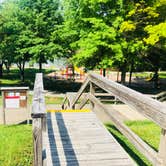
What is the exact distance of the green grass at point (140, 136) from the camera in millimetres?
6488

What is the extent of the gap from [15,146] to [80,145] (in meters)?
2.65

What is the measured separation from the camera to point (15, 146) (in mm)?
7016

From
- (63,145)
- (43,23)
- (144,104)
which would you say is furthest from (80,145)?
(43,23)

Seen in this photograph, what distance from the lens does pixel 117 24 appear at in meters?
16.0

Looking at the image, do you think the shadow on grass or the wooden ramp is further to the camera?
the shadow on grass

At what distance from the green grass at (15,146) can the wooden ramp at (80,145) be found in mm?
956

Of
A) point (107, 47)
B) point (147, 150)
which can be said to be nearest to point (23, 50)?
point (107, 47)

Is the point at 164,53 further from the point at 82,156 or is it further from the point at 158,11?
Result: the point at 82,156

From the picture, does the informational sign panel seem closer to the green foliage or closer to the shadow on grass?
the shadow on grass

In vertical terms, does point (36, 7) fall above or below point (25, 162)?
above

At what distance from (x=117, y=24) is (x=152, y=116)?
13.8 m

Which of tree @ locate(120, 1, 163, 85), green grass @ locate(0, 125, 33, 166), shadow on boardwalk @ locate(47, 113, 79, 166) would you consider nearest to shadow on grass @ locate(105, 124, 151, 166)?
shadow on boardwalk @ locate(47, 113, 79, 166)

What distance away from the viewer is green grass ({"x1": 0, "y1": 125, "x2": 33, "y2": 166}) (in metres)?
6.15

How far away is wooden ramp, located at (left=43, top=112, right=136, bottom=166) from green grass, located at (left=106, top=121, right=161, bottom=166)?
1.21m
